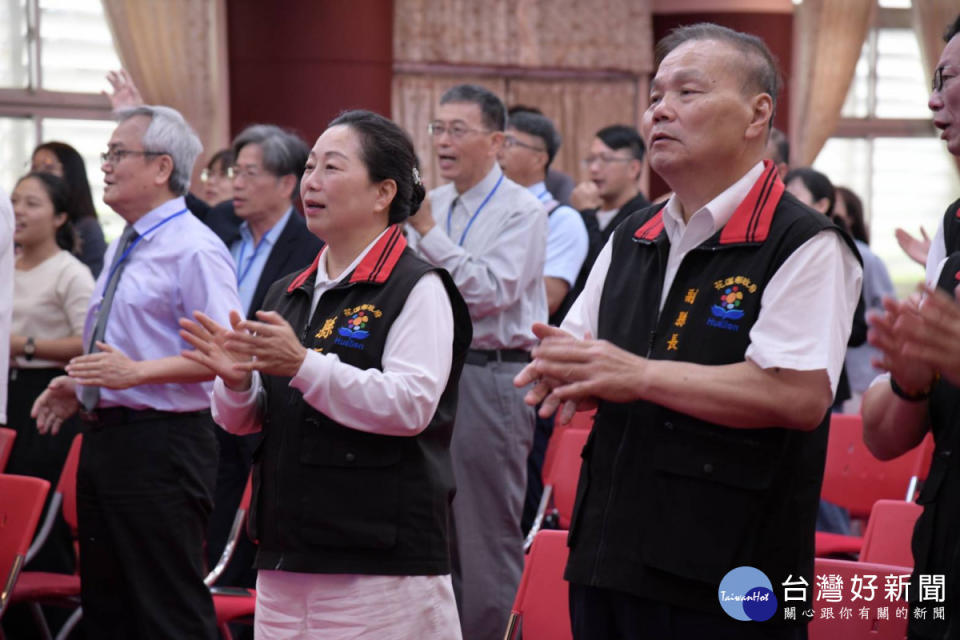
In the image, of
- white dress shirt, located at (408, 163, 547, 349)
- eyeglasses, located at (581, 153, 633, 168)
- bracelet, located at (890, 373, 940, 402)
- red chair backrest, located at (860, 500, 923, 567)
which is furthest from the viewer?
eyeglasses, located at (581, 153, 633, 168)

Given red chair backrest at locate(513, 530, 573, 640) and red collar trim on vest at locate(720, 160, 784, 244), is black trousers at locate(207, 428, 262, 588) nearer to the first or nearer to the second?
red chair backrest at locate(513, 530, 573, 640)

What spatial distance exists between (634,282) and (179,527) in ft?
5.50

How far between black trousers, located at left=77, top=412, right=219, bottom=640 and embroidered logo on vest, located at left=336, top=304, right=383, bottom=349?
3.32 ft

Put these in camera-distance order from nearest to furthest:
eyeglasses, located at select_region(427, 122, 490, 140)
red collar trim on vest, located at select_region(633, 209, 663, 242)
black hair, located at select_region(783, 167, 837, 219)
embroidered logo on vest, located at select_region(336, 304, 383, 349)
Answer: red collar trim on vest, located at select_region(633, 209, 663, 242) < embroidered logo on vest, located at select_region(336, 304, 383, 349) < eyeglasses, located at select_region(427, 122, 490, 140) < black hair, located at select_region(783, 167, 837, 219)

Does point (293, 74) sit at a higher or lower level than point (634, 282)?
higher

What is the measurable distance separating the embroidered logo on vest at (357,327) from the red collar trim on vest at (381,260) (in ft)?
0.20

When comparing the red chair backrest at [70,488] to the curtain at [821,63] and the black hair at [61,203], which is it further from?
the curtain at [821,63]

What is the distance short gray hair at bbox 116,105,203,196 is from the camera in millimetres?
3455

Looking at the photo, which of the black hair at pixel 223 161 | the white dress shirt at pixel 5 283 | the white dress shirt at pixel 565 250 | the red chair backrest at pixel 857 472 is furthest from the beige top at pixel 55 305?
the red chair backrest at pixel 857 472

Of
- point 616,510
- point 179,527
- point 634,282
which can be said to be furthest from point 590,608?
point 179,527

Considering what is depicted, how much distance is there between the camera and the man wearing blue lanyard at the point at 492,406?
3.93m

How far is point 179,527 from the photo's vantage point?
325 centimetres

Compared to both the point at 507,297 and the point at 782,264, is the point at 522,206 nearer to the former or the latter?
the point at 507,297

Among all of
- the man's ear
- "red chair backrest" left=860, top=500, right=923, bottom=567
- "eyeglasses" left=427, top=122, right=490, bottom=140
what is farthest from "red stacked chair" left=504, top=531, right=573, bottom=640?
"eyeglasses" left=427, top=122, right=490, bottom=140
